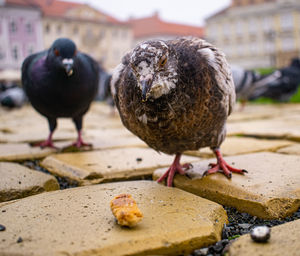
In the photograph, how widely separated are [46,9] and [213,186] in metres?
43.8

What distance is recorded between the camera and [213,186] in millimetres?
2072

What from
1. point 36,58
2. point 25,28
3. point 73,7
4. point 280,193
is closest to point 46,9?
point 73,7

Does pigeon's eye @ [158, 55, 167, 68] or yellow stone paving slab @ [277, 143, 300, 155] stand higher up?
pigeon's eye @ [158, 55, 167, 68]

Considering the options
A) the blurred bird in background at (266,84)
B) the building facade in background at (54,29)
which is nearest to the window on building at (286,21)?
the building facade in background at (54,29)

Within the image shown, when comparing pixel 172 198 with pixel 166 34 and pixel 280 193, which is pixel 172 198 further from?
pixel 166 34

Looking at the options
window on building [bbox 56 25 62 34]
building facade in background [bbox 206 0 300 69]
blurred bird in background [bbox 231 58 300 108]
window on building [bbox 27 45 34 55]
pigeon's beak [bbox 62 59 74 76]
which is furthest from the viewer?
building facade in background [bbox 206 0 300 69]

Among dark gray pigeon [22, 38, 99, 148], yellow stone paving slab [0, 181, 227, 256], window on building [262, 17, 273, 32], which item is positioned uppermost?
window on building [262, 17, 273, 32]

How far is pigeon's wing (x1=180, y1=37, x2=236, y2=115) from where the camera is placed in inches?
82.4

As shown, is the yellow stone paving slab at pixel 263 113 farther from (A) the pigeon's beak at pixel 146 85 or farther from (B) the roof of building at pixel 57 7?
(B) the roof of building at pixel 57 7

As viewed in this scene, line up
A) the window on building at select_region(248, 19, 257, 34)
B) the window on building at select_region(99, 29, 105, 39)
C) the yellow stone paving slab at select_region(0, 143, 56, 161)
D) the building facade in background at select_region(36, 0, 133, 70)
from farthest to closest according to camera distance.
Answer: the window on building at select_region(248, 19, 257, 34) < the window on building at select_region(99, 29, 105, 39) < the building facade in background at select_region(36, 0, 133, 70) < the yellow stone paving slab at select_region(0, 143, 56, 161)

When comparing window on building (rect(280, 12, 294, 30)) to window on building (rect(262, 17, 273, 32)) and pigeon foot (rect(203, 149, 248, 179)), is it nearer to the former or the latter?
window on building (rect(262, 17, 273, 32))

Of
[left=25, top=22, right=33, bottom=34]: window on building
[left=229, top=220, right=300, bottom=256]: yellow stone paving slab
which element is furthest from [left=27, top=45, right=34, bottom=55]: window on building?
[left=229, top=220, right=300, bottom=256]: yellow stone paving slab

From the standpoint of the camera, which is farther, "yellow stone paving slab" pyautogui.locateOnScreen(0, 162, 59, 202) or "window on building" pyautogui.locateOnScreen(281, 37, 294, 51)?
"window on building" pyautogui.locateOnScreen(281, 37, 294, 51)

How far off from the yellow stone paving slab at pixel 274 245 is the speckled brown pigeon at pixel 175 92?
0.77 metres
